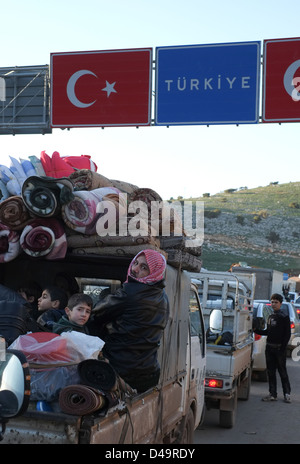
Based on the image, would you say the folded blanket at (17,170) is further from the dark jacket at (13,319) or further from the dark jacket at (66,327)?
the dark jacket at (66,327)

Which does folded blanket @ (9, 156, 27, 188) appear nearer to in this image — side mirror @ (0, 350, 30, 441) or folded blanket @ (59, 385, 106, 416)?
folded blanket @ (59, 385, 106, 416)

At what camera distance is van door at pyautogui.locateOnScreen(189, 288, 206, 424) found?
7.76m

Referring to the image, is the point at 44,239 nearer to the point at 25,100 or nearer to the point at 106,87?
the point at 106,87

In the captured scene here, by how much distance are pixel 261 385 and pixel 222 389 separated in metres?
6.48

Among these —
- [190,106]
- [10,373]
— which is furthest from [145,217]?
[190,106]

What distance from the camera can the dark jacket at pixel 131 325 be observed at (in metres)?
5.06

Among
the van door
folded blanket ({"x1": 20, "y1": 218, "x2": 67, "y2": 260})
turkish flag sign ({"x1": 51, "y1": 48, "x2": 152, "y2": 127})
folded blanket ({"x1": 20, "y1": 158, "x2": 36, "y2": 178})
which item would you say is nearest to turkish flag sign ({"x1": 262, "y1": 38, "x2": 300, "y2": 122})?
turkish flag sign ({"x1": 51, "y1": 48, "x2": 152, "y2": 127})

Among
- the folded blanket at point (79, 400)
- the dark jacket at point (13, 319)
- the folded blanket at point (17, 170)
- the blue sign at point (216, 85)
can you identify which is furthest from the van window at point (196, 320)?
the blue sign at point (216, 85)

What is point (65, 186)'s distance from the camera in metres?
5.65

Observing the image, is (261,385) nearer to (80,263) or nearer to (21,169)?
(80,263)

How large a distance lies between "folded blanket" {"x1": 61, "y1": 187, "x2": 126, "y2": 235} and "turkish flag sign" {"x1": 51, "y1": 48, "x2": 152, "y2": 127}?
878 centimetres

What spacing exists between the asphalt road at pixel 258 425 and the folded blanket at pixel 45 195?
16.0 ft
